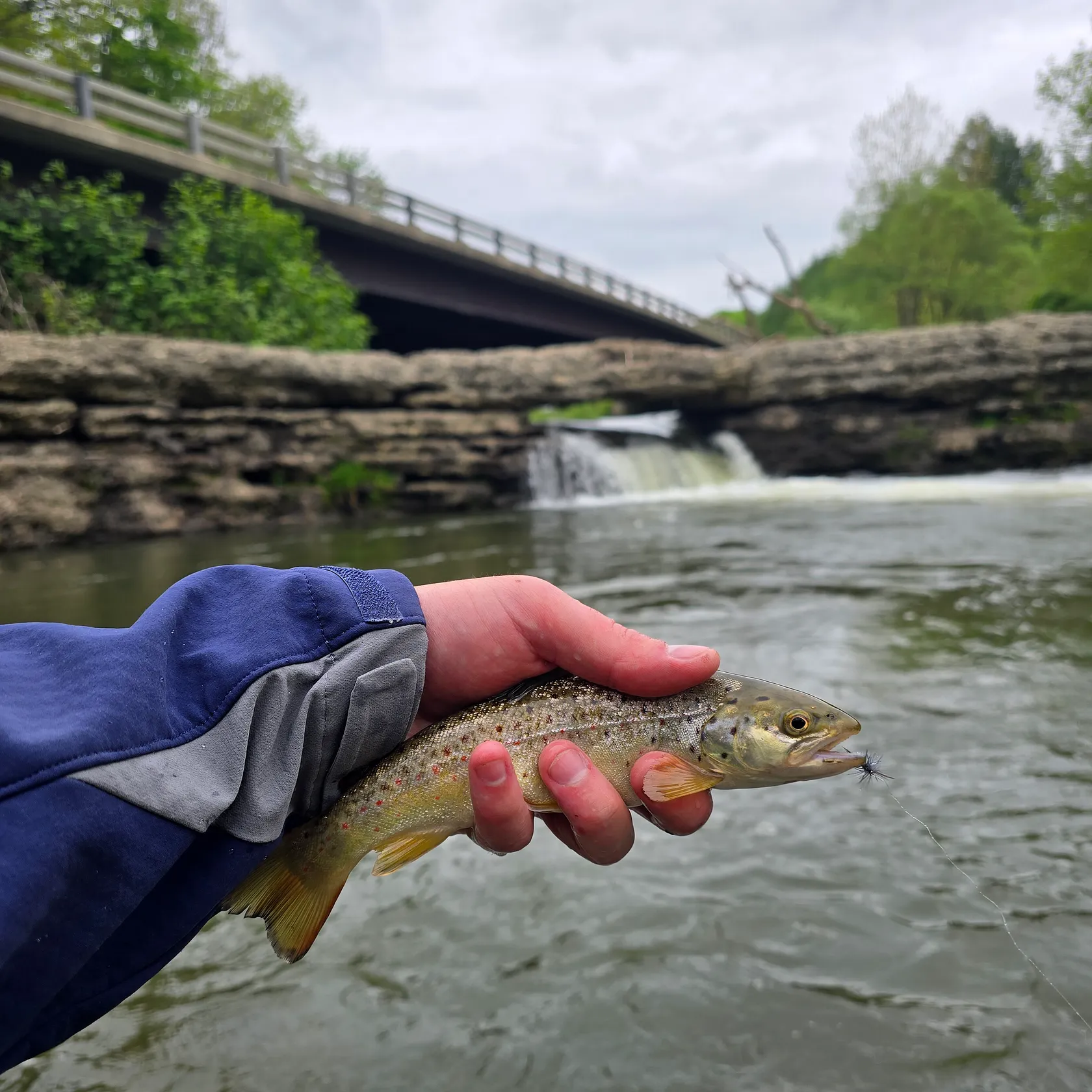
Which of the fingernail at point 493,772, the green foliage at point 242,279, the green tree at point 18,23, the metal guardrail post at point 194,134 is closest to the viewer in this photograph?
the fingernail at point 493,772

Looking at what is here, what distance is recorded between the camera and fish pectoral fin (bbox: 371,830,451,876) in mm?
2256

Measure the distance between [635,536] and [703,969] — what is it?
10.9 m

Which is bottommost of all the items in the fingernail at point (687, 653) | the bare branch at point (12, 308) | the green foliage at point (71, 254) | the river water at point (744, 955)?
the river water at point (744, 955)

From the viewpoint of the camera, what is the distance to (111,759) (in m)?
1.57

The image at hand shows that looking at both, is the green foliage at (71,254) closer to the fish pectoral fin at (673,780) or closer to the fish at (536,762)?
the fish at (536,762)

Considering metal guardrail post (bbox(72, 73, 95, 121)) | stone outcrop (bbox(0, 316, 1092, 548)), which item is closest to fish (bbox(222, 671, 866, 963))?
stone outcrop (bbox(0, 316, 1092, 548))

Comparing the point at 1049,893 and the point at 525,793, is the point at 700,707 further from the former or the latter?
the point at 1049,893

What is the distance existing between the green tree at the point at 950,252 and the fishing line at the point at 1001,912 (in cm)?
4558

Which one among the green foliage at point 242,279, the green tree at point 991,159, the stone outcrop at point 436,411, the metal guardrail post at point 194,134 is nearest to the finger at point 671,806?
the stone outcrop at point 436,411

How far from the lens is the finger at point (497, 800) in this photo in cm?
221

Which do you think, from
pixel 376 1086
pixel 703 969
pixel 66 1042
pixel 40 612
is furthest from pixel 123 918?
pixel 40 612

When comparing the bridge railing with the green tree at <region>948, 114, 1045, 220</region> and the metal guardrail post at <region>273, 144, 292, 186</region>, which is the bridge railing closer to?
the metal guardrail post at <region>273, 144, 292, 186</region>

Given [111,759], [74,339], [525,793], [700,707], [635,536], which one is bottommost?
Result: [635,536]

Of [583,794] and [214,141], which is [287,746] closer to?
[583,794]
